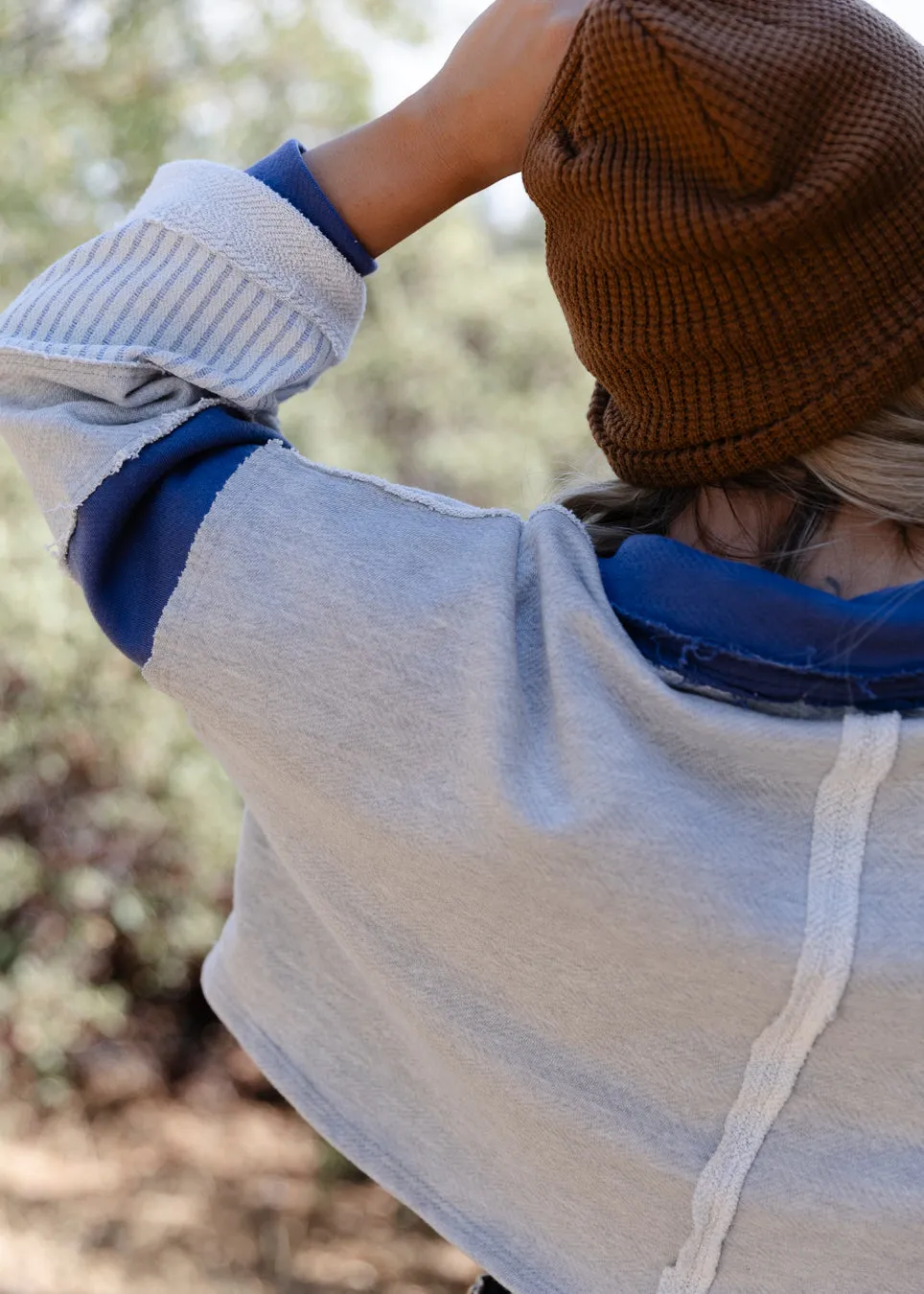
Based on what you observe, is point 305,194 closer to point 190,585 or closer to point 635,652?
point 190,585

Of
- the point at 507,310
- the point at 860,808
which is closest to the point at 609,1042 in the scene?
the point at 860,808

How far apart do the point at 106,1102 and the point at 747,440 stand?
3453 mm

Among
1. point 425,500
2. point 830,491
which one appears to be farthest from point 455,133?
point 830,491

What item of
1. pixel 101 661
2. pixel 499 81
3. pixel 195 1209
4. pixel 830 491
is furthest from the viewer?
pixel 101 661

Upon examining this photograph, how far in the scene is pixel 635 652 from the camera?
3.28 feet

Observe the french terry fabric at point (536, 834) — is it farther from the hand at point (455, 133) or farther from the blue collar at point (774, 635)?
the hand at point (455, 133)

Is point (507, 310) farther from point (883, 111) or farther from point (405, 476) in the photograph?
point (883, 111)

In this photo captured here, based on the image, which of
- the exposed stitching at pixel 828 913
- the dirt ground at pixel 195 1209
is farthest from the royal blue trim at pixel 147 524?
the dirt ground at pixel 195 1209

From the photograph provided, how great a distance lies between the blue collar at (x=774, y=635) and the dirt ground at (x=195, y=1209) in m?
3.01

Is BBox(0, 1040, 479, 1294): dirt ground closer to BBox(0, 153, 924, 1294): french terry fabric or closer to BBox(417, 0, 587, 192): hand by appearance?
BBox(0, 153, 924, 1294): french terry fabric

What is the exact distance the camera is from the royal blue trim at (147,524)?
1.11 metres

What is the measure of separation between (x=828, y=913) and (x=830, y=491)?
1.13 ft

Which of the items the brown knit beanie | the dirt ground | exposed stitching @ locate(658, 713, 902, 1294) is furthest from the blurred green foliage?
exposed stitching @ locate(658, 713, 902, 1294)

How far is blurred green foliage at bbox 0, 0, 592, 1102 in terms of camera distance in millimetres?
3752
